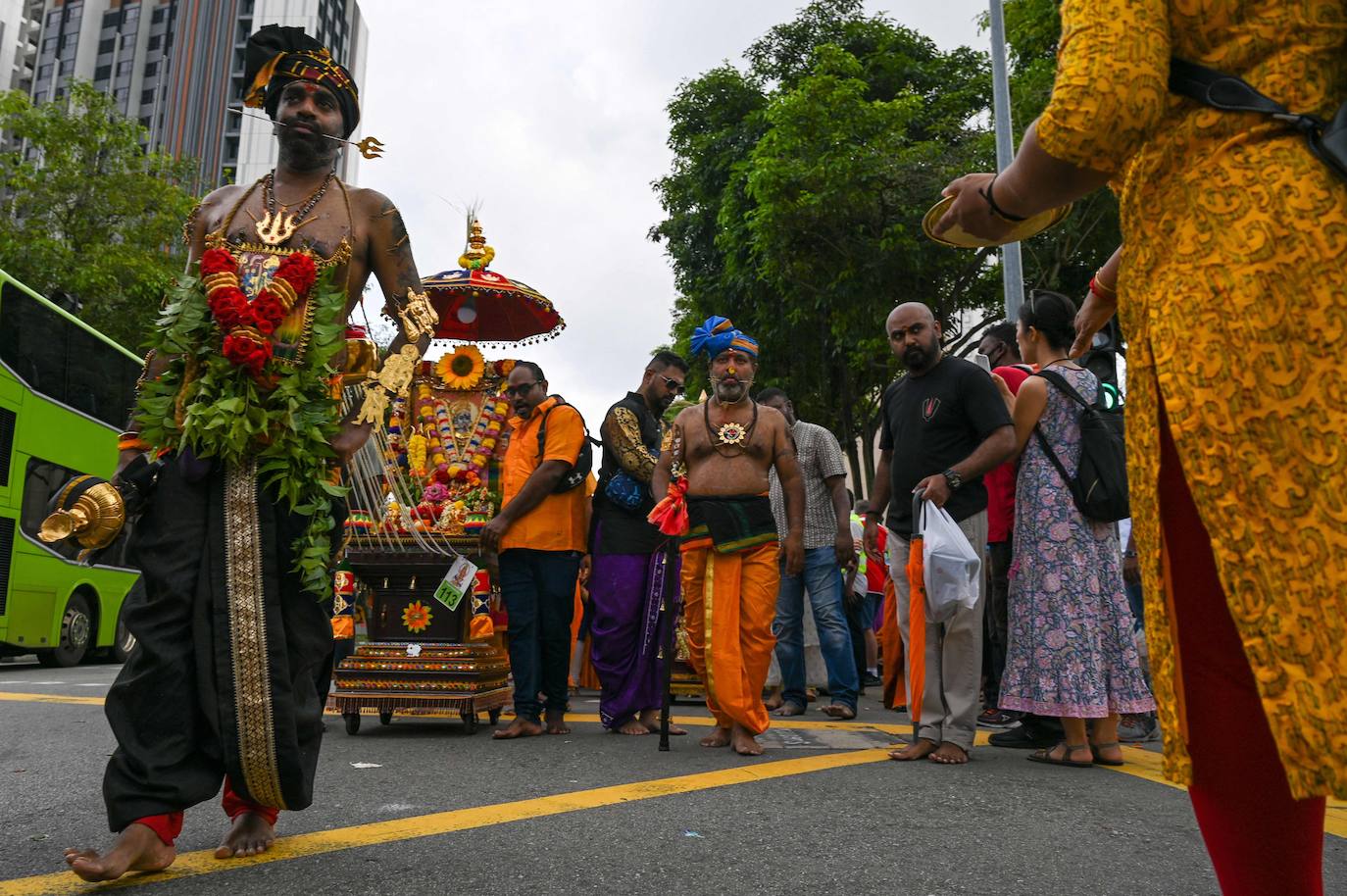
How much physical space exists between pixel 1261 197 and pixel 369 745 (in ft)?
15.6

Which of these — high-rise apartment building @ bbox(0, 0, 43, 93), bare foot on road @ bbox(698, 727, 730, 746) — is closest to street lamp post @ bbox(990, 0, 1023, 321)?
bare foot on road @ bbox(698, 727, 730, 746)

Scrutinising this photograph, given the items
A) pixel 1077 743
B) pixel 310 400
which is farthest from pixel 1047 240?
pixel 310 400

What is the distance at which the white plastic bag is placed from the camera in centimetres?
432

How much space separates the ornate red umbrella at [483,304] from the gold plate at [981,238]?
6072 millimetres

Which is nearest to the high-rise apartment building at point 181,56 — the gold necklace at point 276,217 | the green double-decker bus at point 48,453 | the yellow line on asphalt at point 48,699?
the green double-decker bus at point 48,453

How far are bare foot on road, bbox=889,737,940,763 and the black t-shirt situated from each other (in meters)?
0.97

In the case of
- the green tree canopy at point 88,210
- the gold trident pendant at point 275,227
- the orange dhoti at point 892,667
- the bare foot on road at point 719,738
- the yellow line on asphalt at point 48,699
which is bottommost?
the yellow line on asphalt at point 48,699

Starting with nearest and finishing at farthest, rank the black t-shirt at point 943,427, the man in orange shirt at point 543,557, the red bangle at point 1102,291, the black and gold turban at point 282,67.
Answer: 1. the red bangle at point 1102,291
2. the black and gold turban at point 282,67
3. the black t-shirt at point 943,427
4. the man in orange shirt at point 543,557

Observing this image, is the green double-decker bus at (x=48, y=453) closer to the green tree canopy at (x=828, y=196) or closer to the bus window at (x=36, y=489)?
the bus window at (x=36, y=489)

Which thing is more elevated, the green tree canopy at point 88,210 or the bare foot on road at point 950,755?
the green tree canopy at point 88,210

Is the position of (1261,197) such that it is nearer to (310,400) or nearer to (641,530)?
(310,400)

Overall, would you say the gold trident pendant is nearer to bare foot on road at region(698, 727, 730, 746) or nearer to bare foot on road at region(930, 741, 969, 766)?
bare foot on road at region(698, 727, 730, 746)

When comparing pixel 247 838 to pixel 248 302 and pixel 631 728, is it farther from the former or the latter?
pixel 631 728

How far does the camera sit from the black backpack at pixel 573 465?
587 cm
